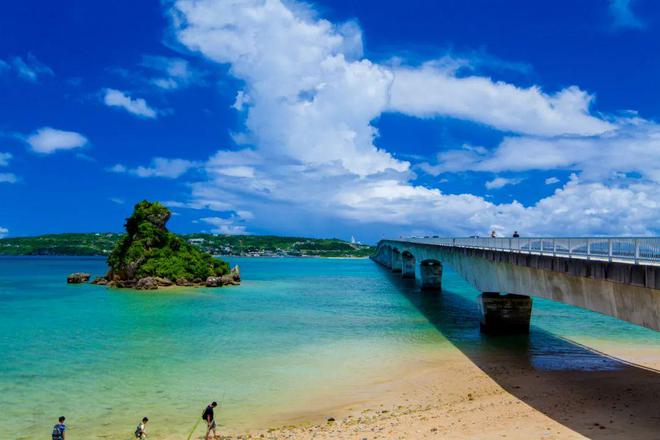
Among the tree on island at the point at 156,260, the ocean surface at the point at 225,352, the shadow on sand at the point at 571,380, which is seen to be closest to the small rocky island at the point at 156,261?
the tree on island at the point at 156,260

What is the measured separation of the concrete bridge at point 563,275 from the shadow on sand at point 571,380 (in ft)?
7.80

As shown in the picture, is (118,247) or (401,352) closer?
(401,352)

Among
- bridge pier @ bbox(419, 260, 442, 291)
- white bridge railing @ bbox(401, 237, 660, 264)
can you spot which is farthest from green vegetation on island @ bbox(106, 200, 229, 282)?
white bridge railing @ bbox(401, 237, 660, 264)

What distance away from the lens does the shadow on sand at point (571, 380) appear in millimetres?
15531

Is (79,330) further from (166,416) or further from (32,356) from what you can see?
(166,416)

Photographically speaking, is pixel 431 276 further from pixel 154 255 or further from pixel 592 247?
pixel 592 247

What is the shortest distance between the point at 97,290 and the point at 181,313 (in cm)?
2962

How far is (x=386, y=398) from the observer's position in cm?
1927

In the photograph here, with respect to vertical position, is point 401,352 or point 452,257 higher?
point 452,257

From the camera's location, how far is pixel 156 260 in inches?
2968

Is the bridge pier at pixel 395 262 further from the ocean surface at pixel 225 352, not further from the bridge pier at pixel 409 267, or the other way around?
the ocean surface at pixel 225 352

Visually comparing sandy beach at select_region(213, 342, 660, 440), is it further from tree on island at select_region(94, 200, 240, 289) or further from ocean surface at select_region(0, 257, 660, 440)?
tree on island at select_region(94, 200, 240, 289)

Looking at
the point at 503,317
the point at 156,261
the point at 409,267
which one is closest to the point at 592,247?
the point at 503,317

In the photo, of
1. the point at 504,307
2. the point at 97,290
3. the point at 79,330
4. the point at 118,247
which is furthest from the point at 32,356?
the point at 118,247
